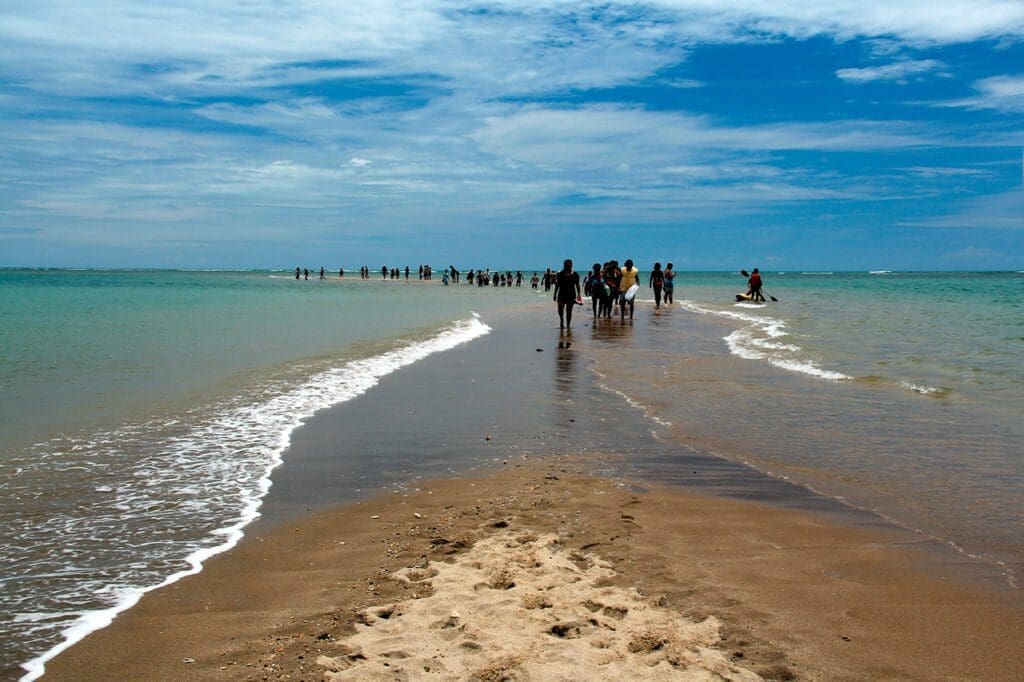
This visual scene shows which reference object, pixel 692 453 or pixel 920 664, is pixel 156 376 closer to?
pixel 692 453

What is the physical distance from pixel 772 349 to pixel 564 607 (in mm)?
15310

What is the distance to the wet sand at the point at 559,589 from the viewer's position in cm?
361

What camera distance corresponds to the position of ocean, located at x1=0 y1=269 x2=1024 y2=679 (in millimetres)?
5086

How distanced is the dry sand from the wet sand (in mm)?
13

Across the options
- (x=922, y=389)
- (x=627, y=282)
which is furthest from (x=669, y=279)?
(x=922, y=389)

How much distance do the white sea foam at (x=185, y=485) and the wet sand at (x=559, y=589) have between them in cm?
16

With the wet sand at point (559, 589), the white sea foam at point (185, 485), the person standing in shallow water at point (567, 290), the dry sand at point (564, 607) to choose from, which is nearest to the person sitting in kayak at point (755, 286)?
the person standing in shallow water at point (567, 290)

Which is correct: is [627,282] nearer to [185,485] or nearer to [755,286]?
[755,286]

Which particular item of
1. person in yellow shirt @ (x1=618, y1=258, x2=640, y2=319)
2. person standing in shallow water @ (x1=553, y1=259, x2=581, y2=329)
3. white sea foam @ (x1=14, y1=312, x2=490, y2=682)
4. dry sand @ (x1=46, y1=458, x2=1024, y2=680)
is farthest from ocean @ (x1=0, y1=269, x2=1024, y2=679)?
person in yellow shirt @ (x1=618, y1=258, x2=640, y2=319)

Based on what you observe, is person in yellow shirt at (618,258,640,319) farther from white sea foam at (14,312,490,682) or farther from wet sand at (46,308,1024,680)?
wet sand at (46,308,1024,680)

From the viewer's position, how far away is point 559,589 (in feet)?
14.3

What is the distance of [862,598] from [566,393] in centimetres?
740

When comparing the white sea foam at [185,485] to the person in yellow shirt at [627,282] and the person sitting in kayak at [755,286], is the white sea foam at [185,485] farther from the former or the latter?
the person sitting in kayak at [755,286]

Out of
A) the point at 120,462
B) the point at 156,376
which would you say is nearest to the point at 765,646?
the point at 120,462
